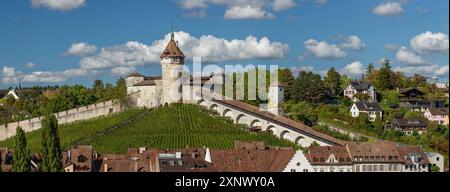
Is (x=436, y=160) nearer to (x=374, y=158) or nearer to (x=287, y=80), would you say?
(x=374, y=158)

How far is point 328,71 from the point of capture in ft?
238

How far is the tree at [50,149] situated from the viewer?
86.5 feet

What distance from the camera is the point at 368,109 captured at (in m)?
56.5

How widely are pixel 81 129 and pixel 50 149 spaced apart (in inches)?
1091

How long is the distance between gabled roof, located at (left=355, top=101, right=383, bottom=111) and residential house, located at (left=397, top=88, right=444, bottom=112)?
9.32 ft

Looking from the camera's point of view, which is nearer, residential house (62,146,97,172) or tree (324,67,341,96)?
residential house (62,146,97,172)

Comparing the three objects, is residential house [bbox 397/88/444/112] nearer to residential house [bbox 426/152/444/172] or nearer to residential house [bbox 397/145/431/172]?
residential house [bbox 426/152/444/172]

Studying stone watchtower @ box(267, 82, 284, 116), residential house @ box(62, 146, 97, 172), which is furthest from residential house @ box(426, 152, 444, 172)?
stone watchtower @ box(267, 82, 284, 116)

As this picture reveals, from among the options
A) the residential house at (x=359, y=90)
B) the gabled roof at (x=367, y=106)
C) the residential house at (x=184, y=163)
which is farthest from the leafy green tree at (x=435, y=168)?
the residential house at (x=359, y=90)

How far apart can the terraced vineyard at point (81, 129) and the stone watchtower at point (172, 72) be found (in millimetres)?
2730

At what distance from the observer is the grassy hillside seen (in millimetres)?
45406

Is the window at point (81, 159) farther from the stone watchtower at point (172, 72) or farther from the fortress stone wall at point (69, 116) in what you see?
the stone watchtower at point (172, 72)
